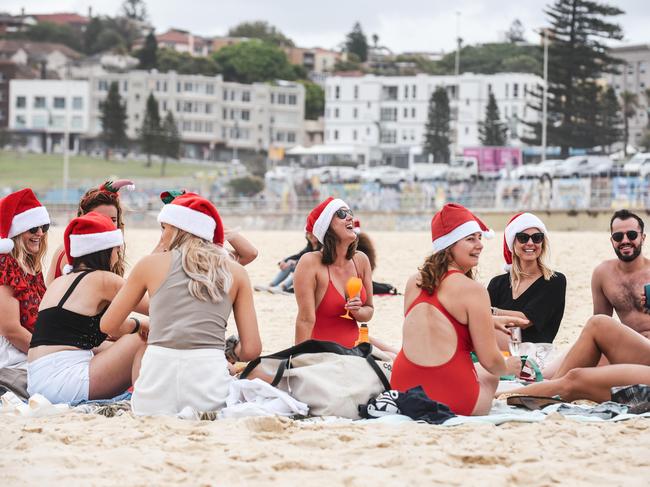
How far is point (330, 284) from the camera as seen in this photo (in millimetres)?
6258

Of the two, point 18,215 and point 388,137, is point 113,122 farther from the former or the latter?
point 18,215

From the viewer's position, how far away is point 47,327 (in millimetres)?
5367

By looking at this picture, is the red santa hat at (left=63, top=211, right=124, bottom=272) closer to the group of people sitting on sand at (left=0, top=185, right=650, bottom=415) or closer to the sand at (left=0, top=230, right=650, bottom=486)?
the group of people sitting on sand at (left=0, top=185, right=650, bottom=415)

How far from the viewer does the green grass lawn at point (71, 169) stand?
82994mm

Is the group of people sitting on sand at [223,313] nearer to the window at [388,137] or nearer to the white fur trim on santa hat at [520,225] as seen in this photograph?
the white fur trim on santa hat at [520,225]

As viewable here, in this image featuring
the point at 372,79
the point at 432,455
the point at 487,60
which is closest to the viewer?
the point at 432,455

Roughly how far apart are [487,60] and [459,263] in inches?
4636

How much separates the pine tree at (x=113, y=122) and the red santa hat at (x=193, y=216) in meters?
94.9

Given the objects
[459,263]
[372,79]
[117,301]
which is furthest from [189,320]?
[372,79]

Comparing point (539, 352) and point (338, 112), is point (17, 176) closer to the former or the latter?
point (338, 112)

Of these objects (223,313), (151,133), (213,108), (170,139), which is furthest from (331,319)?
(213,108)

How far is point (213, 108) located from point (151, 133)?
47.7 ft

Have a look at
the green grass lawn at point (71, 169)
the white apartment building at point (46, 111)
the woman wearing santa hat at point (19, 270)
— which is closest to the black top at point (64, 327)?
the woman wearing santa hat at point (19, 270)

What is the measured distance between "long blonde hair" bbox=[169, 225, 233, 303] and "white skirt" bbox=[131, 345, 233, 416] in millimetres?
270
